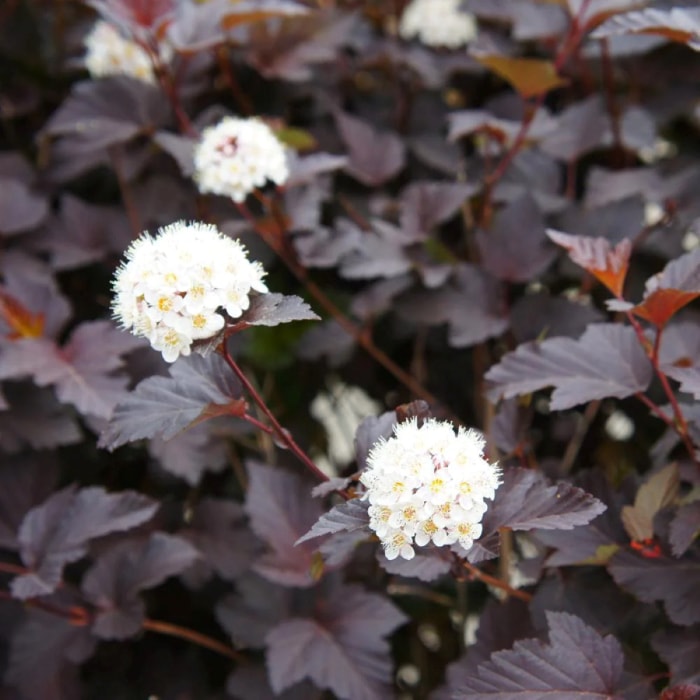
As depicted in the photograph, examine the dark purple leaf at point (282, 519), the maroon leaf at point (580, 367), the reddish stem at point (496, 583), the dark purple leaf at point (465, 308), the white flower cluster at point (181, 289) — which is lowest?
the dark purple leaf at point (282, 519)

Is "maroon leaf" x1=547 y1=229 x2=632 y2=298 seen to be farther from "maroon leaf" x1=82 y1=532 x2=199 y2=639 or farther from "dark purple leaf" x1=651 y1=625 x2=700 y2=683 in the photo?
"maroon leaf" x1=82 y1=532 x2=199 y2=639

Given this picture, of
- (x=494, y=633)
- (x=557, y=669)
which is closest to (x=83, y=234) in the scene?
(x=494, y=633)

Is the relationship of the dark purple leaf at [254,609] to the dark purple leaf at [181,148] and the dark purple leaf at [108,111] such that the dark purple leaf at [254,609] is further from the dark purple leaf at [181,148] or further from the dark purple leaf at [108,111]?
the dark purple leaf at [108,111]

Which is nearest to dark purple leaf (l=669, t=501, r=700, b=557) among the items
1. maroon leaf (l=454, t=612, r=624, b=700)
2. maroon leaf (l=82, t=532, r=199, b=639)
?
maroon leaf (l=454, t=612, r=624, b=700)

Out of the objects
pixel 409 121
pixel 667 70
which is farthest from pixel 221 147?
pixel 667 70

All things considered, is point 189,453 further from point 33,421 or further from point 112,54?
point 112,54

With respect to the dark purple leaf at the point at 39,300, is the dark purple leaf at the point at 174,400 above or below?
above

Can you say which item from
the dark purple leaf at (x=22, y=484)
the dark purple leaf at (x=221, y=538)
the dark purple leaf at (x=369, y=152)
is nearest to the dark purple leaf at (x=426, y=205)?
the dark purple leaf at (x=369, y=152)

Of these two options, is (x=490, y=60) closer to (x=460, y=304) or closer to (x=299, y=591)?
A: (x=460, y=304)

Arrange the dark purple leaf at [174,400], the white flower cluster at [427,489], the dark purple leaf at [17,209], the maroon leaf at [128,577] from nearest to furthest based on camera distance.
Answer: the white flower cluster at [427,489] < the dark purple leaf at [174,400] < the maroon leaf at [128,577] < the dark purple leaf at [17,209]
